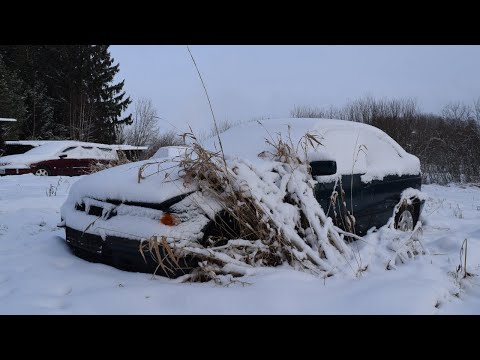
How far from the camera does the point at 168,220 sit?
8.28 feet

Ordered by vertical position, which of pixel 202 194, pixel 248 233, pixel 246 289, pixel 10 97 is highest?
pixel 10 97

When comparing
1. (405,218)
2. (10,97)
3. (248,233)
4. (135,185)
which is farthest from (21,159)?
(10,97)

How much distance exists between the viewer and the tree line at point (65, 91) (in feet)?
78.7

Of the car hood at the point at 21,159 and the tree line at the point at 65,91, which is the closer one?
the car hood at the point at 21,159

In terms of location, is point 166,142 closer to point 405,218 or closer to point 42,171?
point 42,171

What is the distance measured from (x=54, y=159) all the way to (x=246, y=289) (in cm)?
1130

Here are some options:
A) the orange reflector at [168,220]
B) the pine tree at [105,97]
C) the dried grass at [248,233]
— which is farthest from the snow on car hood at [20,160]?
the pine tree at [105,97]

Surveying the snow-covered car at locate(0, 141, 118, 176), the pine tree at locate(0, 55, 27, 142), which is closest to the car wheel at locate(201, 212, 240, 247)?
the snow-covered car at locate(0, 141, 118, 176)

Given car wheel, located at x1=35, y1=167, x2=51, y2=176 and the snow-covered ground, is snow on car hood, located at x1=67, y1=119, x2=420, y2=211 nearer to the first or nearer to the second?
the snow-covered ground

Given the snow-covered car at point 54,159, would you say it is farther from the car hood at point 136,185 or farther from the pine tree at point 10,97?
the pine tree at point 10,97

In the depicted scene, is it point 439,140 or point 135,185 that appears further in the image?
point 439,140

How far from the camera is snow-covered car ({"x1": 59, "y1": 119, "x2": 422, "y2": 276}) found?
102 inches

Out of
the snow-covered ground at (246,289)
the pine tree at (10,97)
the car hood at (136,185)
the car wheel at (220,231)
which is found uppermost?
the pine tree at (10,97)

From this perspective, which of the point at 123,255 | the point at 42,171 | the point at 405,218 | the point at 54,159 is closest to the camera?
the point at 123,255
